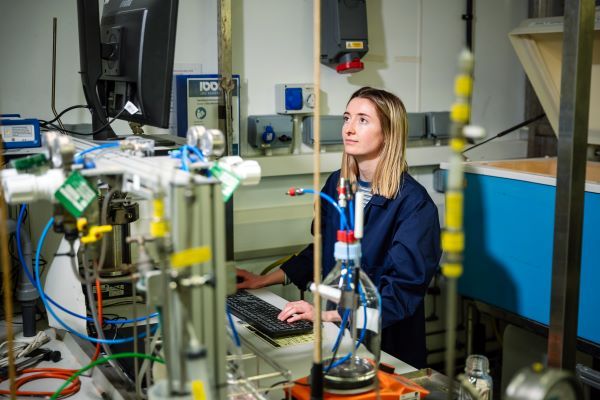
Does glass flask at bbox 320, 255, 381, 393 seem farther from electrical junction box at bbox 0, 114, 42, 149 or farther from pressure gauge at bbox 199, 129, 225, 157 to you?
electrical junction box at bbox 0, 114, 42, 149

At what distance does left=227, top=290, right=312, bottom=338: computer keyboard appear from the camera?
5.71ft

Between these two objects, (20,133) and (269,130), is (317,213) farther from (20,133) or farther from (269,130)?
(269,130)

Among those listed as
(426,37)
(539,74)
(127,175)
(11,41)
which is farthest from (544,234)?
(11,41)

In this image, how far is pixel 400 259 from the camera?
2.05 metres

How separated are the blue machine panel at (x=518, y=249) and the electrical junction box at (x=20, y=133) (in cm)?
170

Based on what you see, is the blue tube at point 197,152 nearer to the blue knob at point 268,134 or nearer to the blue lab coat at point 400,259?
the blue lab coat at point 400,259

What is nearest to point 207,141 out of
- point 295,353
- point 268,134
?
point 295,353

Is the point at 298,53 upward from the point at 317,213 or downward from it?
upward

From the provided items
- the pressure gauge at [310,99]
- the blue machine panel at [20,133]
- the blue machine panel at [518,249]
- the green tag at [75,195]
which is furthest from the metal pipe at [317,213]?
the pressure gauge at [310,99]

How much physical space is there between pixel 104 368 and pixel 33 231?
577mm

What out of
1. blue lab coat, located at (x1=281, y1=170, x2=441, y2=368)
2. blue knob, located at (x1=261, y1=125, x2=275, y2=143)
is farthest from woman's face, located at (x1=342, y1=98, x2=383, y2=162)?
blue knob, located at (x1=261, y1=125, x2=275, y2=143)

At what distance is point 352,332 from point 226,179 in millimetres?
497

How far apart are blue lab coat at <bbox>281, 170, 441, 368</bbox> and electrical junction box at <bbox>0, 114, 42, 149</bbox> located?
3.07ft

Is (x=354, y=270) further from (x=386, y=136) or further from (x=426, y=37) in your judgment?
(x=426, y=37)
